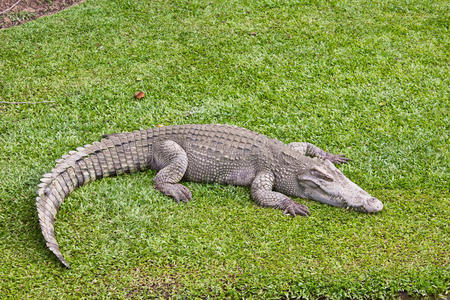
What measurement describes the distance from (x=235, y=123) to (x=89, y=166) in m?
1.96

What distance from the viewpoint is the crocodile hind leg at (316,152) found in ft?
16.8

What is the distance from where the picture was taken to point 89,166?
478cm

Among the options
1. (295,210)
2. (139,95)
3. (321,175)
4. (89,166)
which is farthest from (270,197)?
(139,95)

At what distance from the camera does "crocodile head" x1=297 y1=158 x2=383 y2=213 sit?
4.40m

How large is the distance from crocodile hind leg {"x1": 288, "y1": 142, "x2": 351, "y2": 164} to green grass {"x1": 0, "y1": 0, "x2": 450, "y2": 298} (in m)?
0.13

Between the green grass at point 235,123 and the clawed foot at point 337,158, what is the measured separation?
0.31 feet

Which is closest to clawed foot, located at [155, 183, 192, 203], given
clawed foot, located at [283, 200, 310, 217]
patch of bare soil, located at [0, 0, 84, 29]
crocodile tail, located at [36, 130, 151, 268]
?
crocodile tail, located at [36, 130, 151, 268]

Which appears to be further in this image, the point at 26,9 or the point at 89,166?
the point at 26,9

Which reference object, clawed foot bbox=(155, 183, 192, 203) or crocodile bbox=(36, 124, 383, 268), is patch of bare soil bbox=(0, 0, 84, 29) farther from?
clawed foot bbox=(155, 183, 192, 203)

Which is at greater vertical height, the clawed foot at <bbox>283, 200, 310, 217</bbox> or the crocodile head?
the crocodile head

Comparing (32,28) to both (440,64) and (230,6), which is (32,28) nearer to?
(230,6)

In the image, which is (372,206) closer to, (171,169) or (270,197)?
(270,197)

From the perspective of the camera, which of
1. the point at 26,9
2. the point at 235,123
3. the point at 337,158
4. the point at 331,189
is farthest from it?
the point at 26,9

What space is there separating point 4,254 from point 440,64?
21.1 ft
